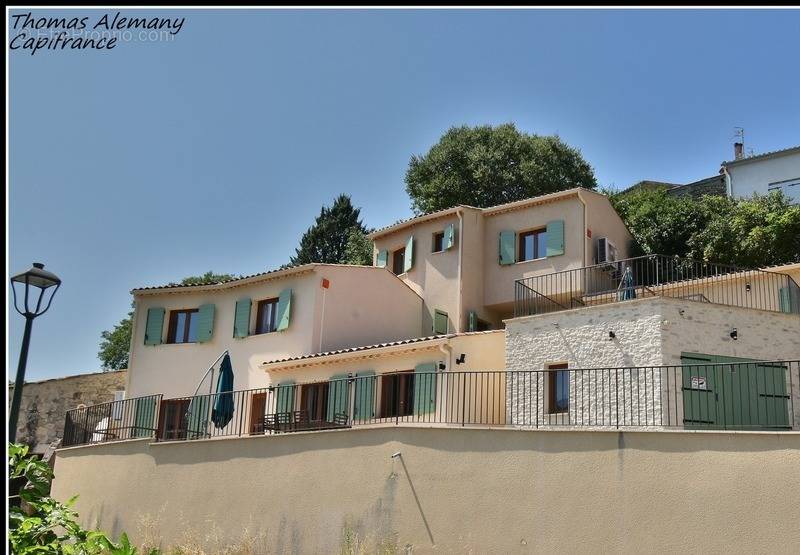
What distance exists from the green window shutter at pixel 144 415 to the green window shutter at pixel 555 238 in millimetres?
11950

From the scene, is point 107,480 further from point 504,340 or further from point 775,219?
point 775,219

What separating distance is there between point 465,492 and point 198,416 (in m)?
9.60

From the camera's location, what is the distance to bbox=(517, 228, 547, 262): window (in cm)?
2770

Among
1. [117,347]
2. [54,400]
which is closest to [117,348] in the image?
[117,347]

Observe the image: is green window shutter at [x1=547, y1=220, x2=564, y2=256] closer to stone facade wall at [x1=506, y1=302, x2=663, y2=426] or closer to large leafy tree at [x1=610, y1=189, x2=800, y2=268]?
large leafy tree at [x1=610, y1=189, x2=800, y2=268]

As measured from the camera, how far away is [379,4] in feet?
31.6

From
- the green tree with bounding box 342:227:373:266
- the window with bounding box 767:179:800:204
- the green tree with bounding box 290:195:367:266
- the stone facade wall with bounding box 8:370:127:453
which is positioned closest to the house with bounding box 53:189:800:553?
the stone facade wall with bounding box 8:370:127:453

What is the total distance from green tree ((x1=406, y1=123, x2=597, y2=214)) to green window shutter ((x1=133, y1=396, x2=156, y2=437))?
19773mm

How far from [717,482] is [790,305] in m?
10.2

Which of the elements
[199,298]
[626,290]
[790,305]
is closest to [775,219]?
[790,305]

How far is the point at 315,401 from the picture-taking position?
23.8 meters

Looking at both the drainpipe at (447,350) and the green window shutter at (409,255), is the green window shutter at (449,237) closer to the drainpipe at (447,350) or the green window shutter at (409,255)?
the green window shutter at (409,255)

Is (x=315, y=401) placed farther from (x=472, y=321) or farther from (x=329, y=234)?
(x=329, y=234)

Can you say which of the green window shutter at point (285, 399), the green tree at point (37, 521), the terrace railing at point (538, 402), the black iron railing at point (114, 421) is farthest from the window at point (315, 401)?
the green tree at point (37, 521)
